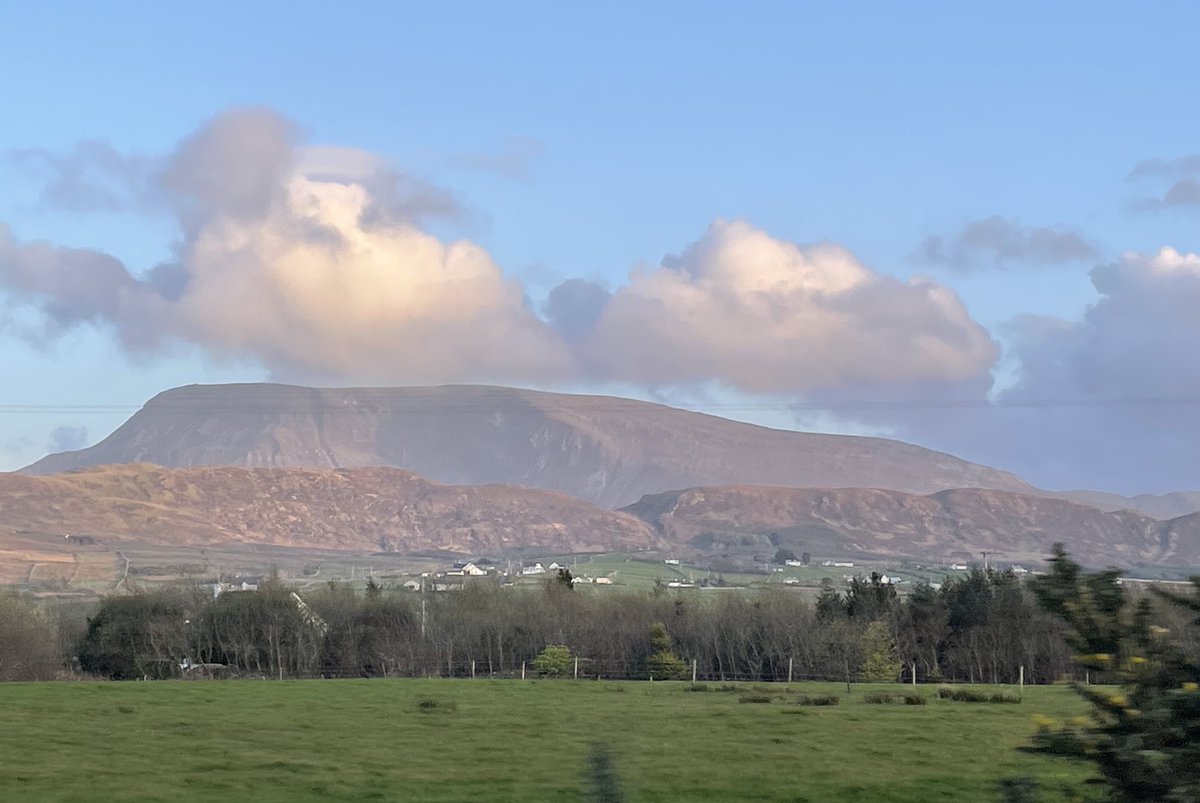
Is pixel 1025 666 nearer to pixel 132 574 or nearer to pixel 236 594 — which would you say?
pixel 236 594

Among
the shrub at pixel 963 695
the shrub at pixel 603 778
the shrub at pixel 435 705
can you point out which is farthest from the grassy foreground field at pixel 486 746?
the shrub at pixel 603 778

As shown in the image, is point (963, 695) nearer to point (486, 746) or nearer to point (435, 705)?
point (435, 705)

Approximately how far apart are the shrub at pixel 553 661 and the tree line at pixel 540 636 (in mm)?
1222

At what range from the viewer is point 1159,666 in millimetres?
8711

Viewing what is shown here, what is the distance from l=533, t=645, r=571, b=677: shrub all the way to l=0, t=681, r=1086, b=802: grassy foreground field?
2683 cm

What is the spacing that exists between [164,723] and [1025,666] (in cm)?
5488

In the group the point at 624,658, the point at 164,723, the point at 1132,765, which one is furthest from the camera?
the point at 624,658

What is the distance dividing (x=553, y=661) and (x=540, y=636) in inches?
330

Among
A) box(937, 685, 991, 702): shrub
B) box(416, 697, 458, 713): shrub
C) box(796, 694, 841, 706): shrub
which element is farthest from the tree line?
box(416, 697, 458, 713): shrub

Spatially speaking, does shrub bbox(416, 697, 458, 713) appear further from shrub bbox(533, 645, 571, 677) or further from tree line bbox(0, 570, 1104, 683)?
shrub bbox(533, 645, 571, 677)

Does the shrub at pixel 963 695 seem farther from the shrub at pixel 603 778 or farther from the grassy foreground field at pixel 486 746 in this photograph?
the shrub at pixel 603 778

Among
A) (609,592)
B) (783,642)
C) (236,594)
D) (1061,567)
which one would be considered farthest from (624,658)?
(1061,567)

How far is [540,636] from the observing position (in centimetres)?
8575

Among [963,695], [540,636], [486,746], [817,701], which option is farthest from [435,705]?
[540,636]
